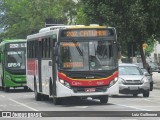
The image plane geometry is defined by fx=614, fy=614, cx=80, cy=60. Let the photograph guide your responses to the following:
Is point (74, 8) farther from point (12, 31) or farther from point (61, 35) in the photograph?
point (61, 35)

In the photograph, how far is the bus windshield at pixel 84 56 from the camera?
892 inches

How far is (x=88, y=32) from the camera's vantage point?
2316 cm

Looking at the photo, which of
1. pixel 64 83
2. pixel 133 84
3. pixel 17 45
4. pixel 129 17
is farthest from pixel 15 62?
pixel 64 83

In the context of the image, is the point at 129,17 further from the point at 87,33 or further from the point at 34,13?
the point at 34,13

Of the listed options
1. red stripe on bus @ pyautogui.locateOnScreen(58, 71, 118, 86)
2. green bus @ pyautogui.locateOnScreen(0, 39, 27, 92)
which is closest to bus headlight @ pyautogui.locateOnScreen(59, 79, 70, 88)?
red stripe on bus @ pyautogui.locateOnScreen(58, 71, 118, 86)

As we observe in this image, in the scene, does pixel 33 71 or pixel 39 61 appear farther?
pixel 33 71

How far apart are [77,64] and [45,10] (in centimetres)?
5179

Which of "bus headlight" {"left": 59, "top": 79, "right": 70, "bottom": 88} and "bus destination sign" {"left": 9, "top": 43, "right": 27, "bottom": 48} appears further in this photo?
"bus destination sign" {"left": 9, "top": 43, "right": 27, "bottom": 48}

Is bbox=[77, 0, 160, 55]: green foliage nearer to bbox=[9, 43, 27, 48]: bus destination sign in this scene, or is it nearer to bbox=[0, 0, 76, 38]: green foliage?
bbox=[9, 43, 27, 48]: bus destination sign

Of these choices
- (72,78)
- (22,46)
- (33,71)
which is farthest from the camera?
(22,46)

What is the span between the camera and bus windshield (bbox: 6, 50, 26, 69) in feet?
122

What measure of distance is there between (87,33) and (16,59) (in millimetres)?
14904

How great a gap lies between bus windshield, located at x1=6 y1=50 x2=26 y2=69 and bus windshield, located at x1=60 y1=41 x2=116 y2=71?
579 inches

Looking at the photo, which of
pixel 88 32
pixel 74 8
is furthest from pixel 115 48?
pixel 74 8
